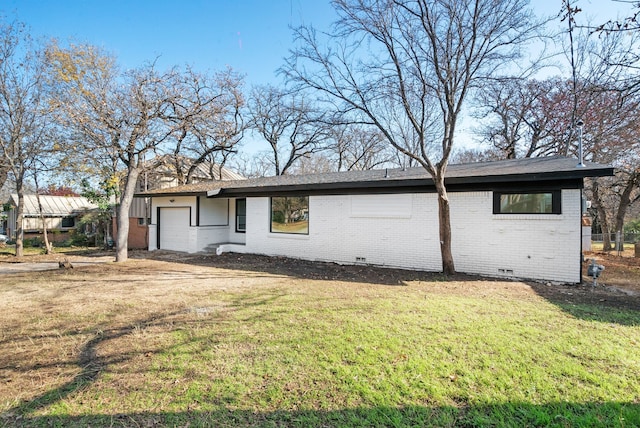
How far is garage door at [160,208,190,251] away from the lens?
14.9m

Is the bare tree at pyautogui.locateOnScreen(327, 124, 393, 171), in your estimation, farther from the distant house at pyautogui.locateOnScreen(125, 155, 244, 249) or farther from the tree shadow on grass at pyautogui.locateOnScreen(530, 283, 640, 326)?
the tree shadow on grass at pyautogui.locateOnScreen(530, 283, 640, 326)

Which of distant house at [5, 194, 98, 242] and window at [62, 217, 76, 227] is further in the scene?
window at [62, 217, 76, 227]

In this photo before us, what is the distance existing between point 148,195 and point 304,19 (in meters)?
10.7

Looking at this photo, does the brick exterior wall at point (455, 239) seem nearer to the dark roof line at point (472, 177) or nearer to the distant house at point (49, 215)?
the dark roof line at point (472, 177)

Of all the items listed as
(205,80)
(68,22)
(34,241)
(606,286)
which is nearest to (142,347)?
(606,286)

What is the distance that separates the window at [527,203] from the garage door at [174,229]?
1205cm

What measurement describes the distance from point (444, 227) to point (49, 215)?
1051 inches

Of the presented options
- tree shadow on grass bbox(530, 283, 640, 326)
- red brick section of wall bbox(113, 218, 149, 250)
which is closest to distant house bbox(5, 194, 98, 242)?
red brick section of wall bbox(113, 218, 149, 250)

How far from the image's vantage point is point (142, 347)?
397cm

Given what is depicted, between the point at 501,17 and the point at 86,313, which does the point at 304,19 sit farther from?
the point at 86,313

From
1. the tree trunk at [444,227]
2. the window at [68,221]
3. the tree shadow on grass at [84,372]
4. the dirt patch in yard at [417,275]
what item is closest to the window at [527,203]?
the tree trunk at [444,227]

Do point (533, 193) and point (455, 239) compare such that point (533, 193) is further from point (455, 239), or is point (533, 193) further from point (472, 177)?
point (455, 239)

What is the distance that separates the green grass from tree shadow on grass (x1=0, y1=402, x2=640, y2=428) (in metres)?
0.01

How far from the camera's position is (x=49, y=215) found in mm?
23453
